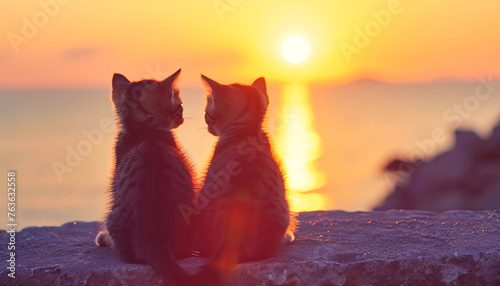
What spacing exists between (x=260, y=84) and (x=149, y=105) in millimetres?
1275

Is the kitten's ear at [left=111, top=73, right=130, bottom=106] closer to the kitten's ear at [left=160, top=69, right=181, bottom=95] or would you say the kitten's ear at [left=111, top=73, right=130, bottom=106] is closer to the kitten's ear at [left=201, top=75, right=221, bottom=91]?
the kitten's ear at [left=160, top=69, right=181, bottom=95]

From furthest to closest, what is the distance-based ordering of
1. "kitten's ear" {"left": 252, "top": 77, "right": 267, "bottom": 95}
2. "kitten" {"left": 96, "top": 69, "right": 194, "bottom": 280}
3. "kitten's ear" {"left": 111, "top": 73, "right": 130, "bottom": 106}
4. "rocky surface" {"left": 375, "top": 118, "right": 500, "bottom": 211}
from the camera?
"rocky surface" {"left": 375, "top": 118, "right": 500, "bottom": 211} → "kitten's ear" {"left": 252, "top": 77, "right": 267, "bottom": 95} → "kitten's ear" {"left": 111, "top": 73, "right": 130, "bottom": 106} → "kitten" {"left": 96, "top": 69, "right": 194, "bottom": 280}

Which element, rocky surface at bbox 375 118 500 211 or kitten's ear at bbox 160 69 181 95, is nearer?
kitten's ear at bbox 160 69 181 95

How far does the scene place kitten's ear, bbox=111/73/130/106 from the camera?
5508mm

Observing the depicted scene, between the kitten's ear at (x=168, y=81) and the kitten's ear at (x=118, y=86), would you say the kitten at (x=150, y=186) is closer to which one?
the kitten's ear at (x=168, y=81)

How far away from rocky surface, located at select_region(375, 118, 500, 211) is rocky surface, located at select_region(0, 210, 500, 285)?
1035cm

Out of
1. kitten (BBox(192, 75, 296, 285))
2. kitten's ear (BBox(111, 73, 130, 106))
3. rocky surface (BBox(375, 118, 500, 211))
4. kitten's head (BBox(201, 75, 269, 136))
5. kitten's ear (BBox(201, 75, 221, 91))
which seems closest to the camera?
kitten (BBox(192, 75, 296, 285))

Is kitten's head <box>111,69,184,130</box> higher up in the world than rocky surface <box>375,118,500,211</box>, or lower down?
lower down

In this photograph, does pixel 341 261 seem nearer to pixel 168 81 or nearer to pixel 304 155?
pixel 168 81

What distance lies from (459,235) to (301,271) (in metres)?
2.15

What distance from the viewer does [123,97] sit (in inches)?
209

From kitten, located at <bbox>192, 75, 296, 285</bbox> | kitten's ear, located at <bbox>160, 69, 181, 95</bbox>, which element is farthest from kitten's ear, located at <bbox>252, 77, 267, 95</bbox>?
kitten's ear, located at <bbox>160, 69, 181, 95</bbox>

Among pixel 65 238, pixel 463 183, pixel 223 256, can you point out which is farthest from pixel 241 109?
pixel 463 183

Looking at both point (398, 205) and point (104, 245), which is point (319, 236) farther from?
point (398, 205)
